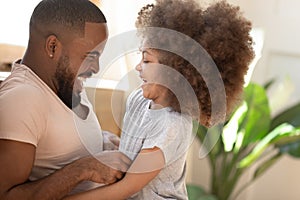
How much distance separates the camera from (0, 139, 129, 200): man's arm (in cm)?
85

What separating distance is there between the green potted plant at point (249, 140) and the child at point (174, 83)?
1.00 m

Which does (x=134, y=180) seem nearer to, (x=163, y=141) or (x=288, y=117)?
(x=163, y=141)

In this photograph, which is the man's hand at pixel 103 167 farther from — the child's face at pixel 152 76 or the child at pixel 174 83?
the child's face at pixel 152 76

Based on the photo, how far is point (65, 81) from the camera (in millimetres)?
989

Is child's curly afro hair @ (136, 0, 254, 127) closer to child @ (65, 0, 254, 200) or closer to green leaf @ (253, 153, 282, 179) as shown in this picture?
child @ (65, 0, 254, 200)

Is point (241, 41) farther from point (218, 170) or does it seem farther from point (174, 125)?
point (218, 170)

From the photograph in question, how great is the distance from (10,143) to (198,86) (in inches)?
15.4

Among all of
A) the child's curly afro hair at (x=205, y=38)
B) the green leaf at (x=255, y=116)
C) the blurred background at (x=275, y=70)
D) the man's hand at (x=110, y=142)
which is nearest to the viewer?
the child's curly afro hair at (x=205, y=38)

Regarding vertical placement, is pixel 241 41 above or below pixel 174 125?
above

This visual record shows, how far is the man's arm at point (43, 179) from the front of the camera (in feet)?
2.78

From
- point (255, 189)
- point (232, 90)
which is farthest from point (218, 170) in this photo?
point (232, 90)

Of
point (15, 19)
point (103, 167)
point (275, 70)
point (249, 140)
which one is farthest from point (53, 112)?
point (275, 70)

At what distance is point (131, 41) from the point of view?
1.26 metres

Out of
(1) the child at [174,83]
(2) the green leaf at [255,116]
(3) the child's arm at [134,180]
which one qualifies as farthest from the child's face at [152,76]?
(2) the green leaf at [255,116]
